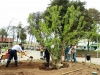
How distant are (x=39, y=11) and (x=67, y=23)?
35.7 meters

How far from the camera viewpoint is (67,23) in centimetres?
1533

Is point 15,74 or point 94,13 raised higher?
point 94,13

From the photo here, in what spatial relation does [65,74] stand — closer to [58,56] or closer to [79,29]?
[58,56]

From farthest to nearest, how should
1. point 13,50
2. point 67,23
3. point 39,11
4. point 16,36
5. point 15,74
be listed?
point 16,36, point 39,11, point 67,23, point 13,50, point 15,74

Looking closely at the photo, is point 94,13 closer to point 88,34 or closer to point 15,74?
point 88,34

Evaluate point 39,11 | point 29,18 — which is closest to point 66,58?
point 29,18

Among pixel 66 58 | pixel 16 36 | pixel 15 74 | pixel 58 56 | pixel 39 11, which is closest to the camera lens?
pixel 15 74

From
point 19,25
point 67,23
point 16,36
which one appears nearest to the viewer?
point 67,23

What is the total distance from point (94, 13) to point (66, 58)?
28412 mm

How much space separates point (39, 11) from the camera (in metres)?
50.5

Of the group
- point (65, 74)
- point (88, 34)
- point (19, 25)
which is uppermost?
point (19, 25)

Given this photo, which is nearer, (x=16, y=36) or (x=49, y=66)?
(x=49, y=66)

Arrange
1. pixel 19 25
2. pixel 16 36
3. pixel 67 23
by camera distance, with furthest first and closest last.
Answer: pixel 16 36 < pixel 19 25 < pixel 67 23

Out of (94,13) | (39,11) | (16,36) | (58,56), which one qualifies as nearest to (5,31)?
(16,36)
